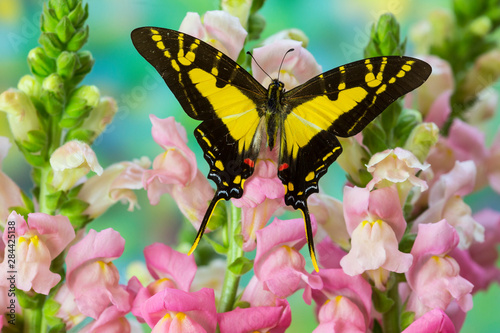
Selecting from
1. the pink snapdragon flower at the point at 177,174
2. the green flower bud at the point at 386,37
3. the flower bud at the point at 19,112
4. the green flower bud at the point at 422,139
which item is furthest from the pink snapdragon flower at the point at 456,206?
the flower bud at the point at 19,112

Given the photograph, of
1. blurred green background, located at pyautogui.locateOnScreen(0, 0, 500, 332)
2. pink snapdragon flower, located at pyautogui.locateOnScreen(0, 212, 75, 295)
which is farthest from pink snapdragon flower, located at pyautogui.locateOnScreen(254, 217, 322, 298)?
blurred green background, located at pyautogui.locateOnScreen(0, 0, 500, 332)

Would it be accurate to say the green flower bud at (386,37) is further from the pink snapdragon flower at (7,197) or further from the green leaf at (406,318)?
the pink snapdragon flower at (7,197)

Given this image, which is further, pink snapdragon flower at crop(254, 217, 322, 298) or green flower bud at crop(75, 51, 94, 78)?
green flower bud at crop(75, 51, 94, 78)

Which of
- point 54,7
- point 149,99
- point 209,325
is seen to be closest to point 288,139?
point 209,325

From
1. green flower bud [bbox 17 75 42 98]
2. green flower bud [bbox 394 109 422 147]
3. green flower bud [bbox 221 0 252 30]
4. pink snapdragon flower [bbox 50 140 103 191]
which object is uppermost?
green flower bud [bbox 221 0 252 30]

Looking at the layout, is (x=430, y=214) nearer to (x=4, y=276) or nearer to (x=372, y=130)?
(x=372, y=130)

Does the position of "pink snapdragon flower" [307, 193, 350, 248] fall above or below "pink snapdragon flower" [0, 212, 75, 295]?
above

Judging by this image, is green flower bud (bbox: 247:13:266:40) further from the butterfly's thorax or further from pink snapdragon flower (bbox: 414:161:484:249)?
pink snapdragon flower (bbox: 414:161:484:249)
